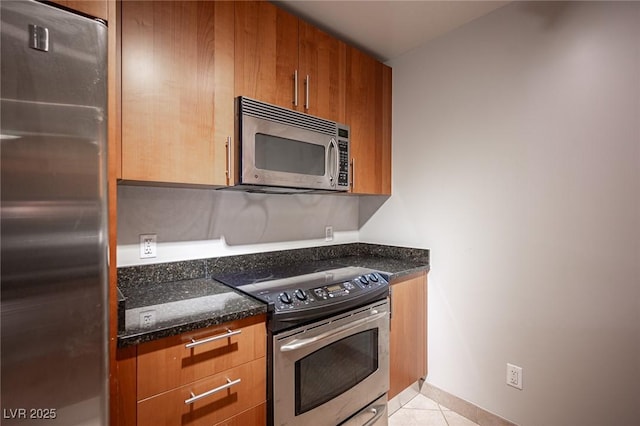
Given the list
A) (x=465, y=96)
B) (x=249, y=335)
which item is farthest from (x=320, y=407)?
(x=465, y=96)

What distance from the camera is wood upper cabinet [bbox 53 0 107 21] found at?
31.2 inches

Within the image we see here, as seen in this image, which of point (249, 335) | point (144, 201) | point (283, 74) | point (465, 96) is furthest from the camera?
point (465, 96)

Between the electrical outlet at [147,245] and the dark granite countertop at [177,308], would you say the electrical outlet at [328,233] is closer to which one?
the dark granite countertop at [177,308]

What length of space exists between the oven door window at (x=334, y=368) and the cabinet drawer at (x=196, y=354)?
250 mm

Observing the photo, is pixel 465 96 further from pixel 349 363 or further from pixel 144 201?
pixel 144 201

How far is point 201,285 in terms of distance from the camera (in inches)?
58.3

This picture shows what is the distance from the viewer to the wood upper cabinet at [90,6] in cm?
79

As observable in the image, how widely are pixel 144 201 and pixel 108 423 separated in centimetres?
94

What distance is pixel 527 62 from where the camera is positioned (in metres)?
1.60

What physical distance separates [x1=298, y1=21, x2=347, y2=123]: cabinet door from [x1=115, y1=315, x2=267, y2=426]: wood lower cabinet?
1207 mm

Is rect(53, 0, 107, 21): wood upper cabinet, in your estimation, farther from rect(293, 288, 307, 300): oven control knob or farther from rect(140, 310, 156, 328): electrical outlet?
rect(293, 288, 307, 300): oven control knob

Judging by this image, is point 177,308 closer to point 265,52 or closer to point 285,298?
point 285,298

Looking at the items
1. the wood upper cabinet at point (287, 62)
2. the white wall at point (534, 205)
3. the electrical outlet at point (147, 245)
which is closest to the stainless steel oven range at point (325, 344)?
the electrical outlet at point (147, 245)

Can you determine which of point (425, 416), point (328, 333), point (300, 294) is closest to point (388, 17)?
point (300, 294)
